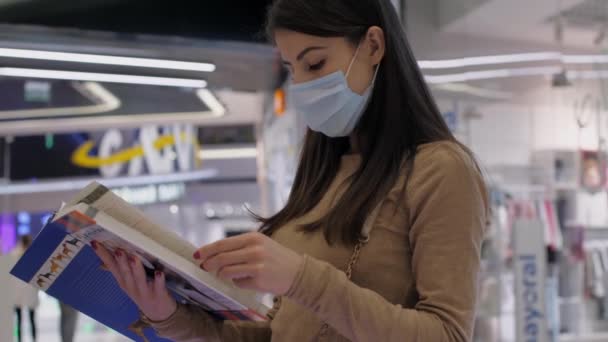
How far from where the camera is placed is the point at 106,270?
113 cm

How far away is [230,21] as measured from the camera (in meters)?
4.91

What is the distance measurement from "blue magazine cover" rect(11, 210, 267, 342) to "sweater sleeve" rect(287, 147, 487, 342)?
167 mm

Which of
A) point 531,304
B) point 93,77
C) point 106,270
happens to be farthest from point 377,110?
point 93,77

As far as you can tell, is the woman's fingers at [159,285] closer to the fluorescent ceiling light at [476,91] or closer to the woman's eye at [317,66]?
the woman's eye at [317,66]

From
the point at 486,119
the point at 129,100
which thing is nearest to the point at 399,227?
the point at 486,119

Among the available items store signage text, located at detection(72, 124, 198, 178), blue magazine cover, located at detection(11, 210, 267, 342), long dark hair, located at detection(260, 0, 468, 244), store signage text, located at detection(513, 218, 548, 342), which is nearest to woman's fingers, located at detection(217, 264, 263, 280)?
blue magazine cover, located at detection(11, 210, 267, 342)

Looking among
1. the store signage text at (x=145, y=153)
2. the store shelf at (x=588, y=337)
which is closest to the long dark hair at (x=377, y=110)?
the store shelf at (x=588, y=337)

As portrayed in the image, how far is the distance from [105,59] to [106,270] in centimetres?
411

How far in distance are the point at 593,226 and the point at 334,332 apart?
156 inches

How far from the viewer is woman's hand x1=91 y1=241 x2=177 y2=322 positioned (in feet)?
3.32

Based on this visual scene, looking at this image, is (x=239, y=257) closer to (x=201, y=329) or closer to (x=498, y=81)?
(x=201, y=329)

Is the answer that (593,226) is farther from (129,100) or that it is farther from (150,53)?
(129,100)

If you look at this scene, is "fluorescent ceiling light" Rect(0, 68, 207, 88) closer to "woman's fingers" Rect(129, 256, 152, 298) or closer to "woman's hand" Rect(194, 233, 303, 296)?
A: "woman's fingers" Rect(129, 256, 152, 298)

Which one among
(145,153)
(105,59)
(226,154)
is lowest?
(226,154)
